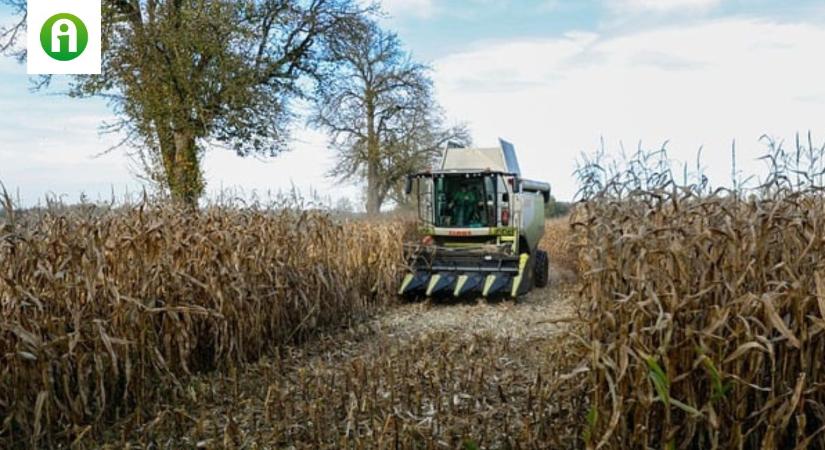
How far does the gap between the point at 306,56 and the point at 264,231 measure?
36.9ft

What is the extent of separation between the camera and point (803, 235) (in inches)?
116

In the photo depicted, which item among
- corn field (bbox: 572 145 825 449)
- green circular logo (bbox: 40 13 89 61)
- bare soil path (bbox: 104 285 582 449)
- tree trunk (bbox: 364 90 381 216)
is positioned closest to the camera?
corn field (bbox: 572 145 825 449)

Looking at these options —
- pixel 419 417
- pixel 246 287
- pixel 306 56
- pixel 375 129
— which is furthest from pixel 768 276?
pixel 375 129

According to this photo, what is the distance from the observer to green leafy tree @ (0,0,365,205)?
45.1 feet

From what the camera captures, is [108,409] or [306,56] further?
[306,56]

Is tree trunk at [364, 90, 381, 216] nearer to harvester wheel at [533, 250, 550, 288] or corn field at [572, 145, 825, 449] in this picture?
harvester wheel at [533, 250, 550, 288]

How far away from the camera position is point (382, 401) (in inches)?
162

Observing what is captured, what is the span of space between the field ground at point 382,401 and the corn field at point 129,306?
23 cm

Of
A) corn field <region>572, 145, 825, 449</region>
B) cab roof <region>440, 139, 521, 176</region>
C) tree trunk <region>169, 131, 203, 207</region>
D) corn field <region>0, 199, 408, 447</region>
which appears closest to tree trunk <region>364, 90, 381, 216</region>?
tree trunk <region>169, 131, 203, 207</region>

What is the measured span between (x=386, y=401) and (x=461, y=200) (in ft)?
20.8

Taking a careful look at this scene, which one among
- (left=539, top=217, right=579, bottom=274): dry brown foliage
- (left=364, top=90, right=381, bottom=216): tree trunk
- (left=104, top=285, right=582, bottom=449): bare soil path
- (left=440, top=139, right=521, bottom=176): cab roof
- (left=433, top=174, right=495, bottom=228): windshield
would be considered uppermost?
(left=364, top=90, right=381, bottom=216): tree trunk

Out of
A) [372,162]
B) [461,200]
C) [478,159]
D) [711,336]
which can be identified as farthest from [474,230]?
[372,162]

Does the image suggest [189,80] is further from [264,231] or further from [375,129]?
[375,129]

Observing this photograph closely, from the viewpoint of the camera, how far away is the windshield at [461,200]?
10016mm
